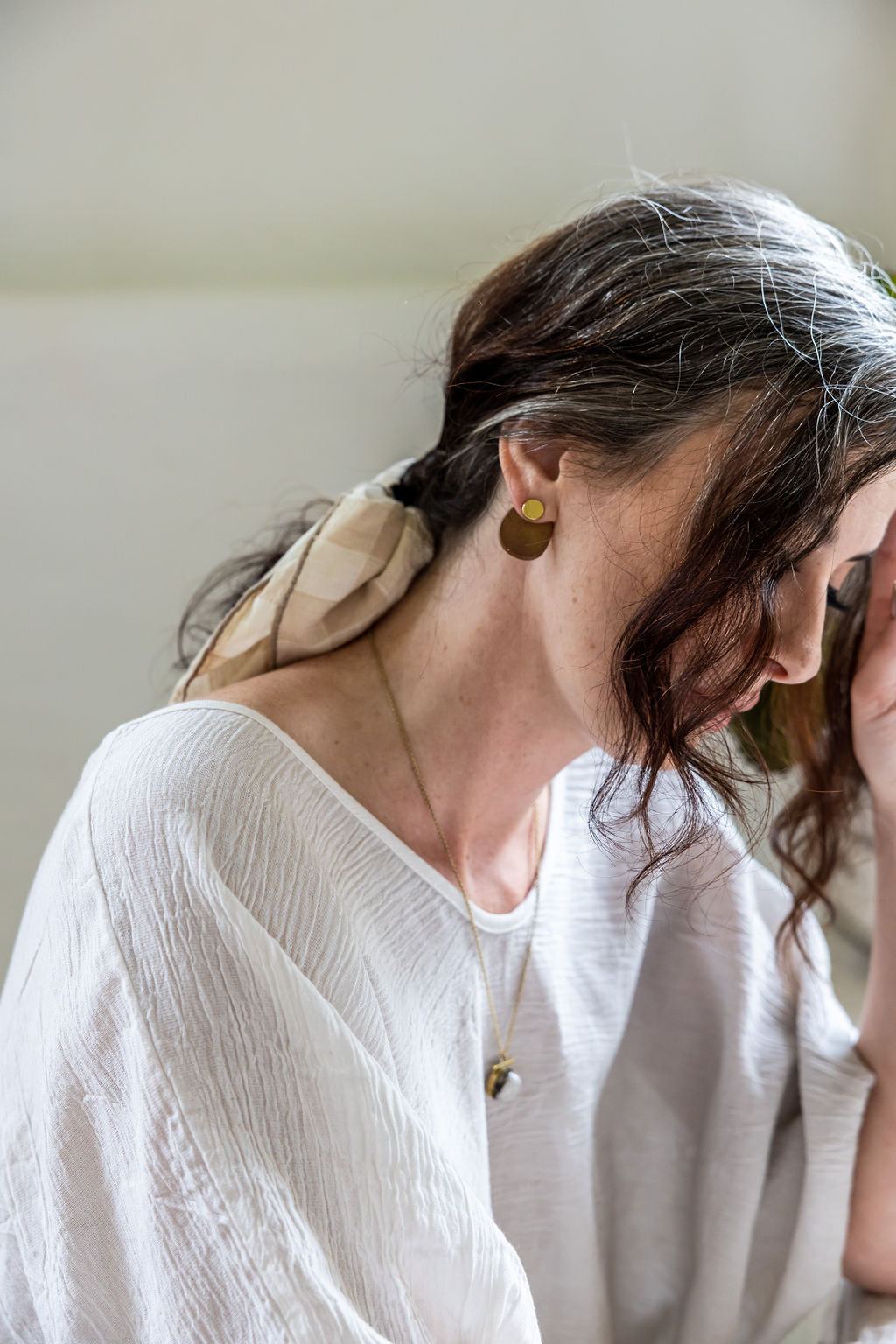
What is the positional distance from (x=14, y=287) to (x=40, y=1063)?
0.58 m

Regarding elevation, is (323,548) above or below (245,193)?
below

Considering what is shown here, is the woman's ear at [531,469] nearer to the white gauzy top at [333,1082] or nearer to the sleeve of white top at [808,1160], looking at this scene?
the white gauzy top at [333,1082]

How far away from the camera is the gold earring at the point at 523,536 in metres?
0.68

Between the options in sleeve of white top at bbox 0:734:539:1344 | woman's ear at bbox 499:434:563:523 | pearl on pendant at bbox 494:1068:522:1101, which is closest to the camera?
sleeve of white top at bbox 0:734:539:1344

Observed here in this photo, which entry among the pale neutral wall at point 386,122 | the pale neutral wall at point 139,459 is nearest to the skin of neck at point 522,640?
the pale neutral wall at point 139,459

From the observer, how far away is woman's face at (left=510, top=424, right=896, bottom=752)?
0.63 m

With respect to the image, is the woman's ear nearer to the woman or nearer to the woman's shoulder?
the woman

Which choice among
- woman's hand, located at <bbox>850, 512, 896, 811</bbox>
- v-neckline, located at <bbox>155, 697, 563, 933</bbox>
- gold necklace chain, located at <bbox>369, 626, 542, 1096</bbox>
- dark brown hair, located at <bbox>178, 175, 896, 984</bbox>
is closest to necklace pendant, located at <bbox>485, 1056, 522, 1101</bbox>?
gold necklace chain, located at <bbox>369, 626, 542, 1096</bbox>

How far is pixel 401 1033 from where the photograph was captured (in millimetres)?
696

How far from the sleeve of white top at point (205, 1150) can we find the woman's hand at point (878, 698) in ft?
1.46

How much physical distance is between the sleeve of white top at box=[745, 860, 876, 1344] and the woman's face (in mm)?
332

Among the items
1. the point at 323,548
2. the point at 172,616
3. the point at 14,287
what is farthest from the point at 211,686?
the point at 14,287

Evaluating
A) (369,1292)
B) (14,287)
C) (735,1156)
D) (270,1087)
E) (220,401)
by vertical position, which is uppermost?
(14,287)

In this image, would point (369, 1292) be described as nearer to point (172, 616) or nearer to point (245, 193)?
point (172, 616)
